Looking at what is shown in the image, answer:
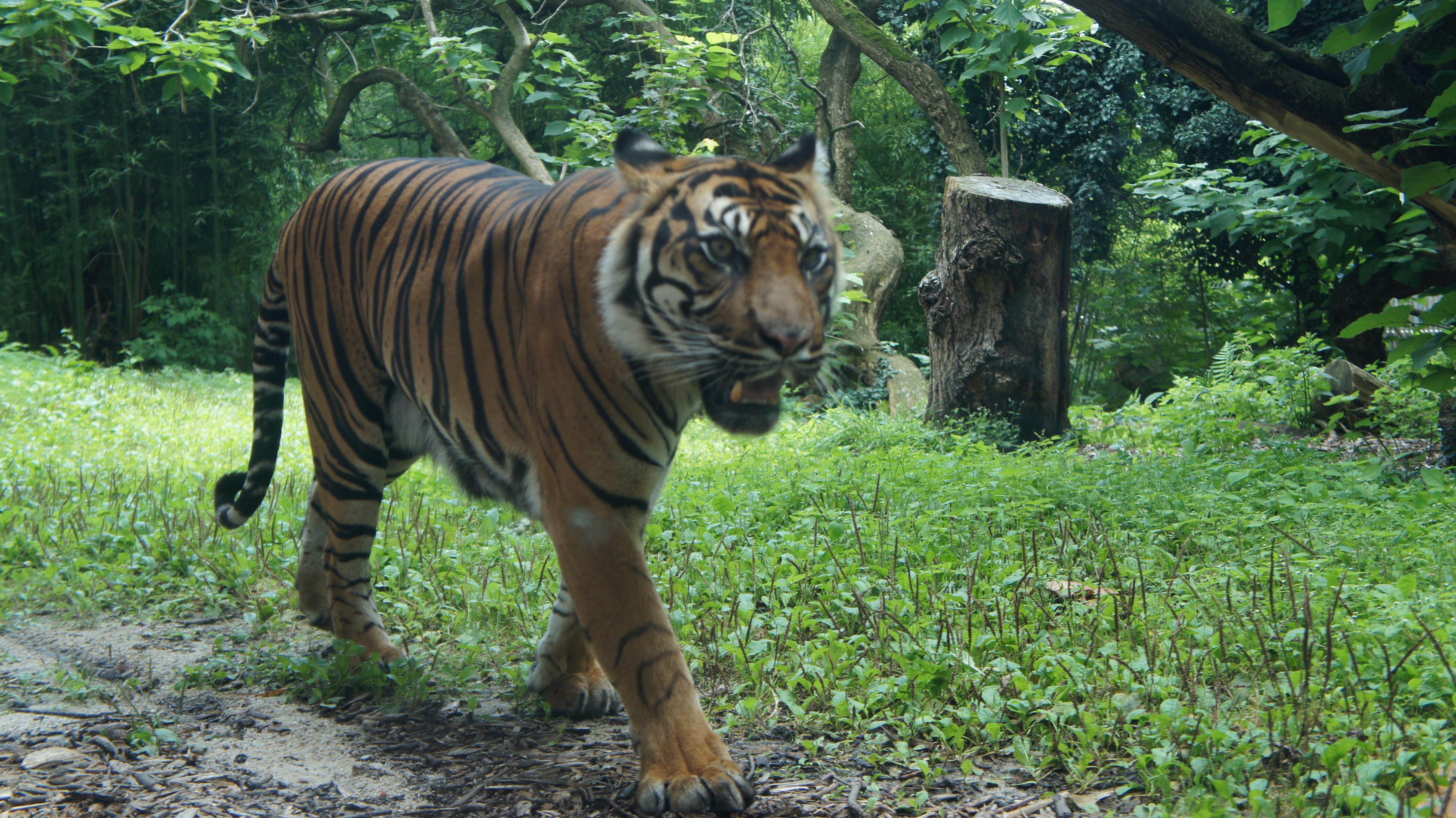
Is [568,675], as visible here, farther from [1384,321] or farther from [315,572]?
[1384,321]

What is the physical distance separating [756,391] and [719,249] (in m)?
0.33

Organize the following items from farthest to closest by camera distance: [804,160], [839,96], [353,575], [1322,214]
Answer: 1. [839,96]
2. [1322,214]
3. [353,575]
4. [804,160]

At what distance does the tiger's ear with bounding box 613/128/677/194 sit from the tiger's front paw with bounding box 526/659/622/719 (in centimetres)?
146

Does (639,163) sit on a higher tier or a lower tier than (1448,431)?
higher

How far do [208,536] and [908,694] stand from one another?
3.55m

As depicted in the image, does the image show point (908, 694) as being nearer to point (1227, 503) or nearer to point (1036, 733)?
point (1036, 733)

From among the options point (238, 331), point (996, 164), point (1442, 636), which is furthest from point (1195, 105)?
point (238, 331)

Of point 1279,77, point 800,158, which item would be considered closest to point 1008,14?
point 1279,77

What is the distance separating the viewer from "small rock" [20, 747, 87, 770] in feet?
8.23

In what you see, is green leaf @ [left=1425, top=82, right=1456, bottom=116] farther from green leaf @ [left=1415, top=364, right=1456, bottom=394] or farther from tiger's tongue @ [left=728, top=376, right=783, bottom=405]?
tiger's tongue @ [left=728, top=376, right=783, bottom=405]

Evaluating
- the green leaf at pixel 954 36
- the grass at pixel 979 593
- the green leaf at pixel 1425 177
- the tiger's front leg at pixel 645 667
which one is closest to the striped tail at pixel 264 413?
the grass at pixel 979 593

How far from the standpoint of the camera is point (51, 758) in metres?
2.55

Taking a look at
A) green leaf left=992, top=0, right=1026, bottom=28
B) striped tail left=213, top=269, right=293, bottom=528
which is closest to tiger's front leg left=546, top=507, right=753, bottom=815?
striped tail left=213, top=269, right=293, bottom=528

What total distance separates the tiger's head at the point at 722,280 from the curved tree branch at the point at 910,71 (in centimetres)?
1113
